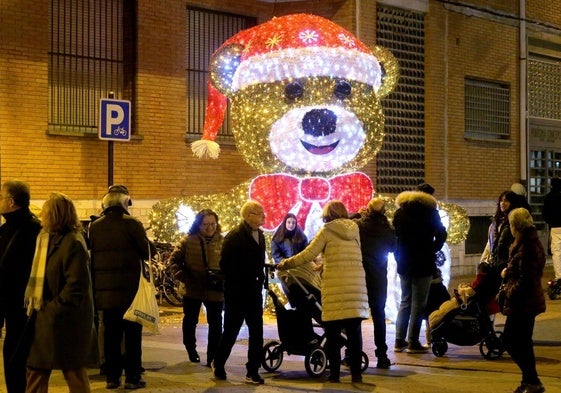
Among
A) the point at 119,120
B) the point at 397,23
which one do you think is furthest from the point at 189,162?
the point at 397,23

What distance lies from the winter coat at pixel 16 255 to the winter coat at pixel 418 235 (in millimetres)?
4410

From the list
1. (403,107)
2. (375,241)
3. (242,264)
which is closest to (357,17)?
(403,107)

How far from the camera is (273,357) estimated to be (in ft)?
31.2

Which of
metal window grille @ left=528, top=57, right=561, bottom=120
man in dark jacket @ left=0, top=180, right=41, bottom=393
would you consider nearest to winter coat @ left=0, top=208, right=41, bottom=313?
man in dark jacket @ left=0, top=180, right=41, bottom=393

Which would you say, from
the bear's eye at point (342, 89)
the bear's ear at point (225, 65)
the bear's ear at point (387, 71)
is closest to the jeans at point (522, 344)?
the bear's eye at point (342, 89)

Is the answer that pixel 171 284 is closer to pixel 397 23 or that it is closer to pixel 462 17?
Answer: pixel 397 23

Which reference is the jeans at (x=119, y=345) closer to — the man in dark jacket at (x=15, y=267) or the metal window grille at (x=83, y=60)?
the man in dark jacket at (x=15, y=267)

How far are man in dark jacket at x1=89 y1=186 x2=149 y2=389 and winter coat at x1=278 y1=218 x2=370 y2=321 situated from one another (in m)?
1.29

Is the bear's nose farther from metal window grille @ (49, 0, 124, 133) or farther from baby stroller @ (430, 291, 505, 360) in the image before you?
metal window grille @ (49, 0, 124, 133)

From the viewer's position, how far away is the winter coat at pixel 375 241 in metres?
10.1

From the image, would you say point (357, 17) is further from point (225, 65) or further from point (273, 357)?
point (273, 357)

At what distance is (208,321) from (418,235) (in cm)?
238

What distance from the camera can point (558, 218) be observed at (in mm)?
15891

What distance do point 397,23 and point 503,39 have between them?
345 centimetres
